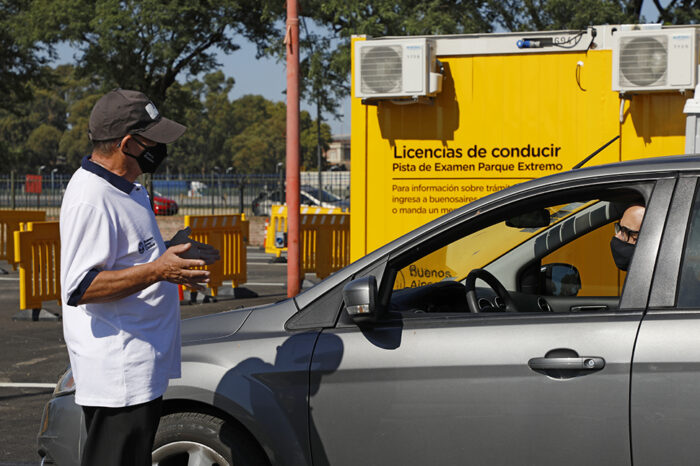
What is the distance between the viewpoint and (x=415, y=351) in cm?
350

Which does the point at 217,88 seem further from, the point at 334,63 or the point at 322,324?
the point at 322,324

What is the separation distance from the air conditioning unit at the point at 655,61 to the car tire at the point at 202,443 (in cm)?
501

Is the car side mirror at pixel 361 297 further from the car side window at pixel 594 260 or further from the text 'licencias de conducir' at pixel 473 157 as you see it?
the text 'licencias de conducir' at pixel 473 157

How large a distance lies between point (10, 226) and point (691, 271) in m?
15.5

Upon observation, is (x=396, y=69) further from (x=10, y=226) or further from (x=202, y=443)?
(x=10, y=226)

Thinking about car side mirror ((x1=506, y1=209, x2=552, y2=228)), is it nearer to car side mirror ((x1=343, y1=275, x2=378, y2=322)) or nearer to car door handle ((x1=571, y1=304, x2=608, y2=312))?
car door handle ((x1=571, y1=304, x2=608, y2=312))

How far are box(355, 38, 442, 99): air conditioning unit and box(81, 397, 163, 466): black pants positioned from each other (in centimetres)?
526

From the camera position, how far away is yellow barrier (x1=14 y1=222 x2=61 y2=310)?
11.5 metres

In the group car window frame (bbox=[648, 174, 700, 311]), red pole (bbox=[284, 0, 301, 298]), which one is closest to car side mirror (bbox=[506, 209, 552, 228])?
car window frame (bbox=[648, 174, 700, 311])

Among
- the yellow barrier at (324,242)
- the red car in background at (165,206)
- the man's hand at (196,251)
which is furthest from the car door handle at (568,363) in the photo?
the red car in background at (165,206)

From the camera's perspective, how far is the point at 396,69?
26.7ft

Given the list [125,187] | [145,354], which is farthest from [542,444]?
[125,187]

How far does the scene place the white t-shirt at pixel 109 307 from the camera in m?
3.09

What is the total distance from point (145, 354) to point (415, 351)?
0.95 m
